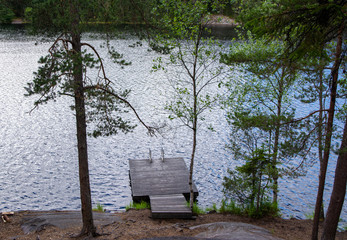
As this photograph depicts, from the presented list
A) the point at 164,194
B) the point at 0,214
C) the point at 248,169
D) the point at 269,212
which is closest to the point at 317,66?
the point at 248,169

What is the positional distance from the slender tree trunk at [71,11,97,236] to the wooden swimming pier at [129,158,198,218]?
341 centimetres

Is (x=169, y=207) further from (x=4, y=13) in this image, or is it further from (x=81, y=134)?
(x=4, y=13)

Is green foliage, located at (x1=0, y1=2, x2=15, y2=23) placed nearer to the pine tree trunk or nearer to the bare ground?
the pine tree trunk

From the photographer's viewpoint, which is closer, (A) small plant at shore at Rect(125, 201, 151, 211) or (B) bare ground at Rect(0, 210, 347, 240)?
(B) bare ground at Rect(0, 210, 347, 240)

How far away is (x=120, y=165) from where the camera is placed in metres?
19.6

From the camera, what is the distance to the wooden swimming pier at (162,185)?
45.1 ft

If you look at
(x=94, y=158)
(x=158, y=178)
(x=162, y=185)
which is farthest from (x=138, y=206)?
(x=94, y=158)

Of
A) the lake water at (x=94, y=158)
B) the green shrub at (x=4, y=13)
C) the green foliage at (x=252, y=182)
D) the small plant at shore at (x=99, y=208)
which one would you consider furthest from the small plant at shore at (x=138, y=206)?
the green shrub at (x=4, y=13)

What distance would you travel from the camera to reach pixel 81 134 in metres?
9.88

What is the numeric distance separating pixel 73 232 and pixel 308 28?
30.1 feet

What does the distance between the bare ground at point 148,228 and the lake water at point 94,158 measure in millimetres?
2475

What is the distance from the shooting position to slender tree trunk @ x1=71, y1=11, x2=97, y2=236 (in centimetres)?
896

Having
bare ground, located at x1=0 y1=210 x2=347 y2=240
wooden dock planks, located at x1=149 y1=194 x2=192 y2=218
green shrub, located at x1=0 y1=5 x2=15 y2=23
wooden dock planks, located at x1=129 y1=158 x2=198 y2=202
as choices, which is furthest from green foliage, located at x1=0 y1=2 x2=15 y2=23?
wooden dock planks, located at x1=129 y1=158 x2=198 y2=202

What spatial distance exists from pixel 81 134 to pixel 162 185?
7.59 m
